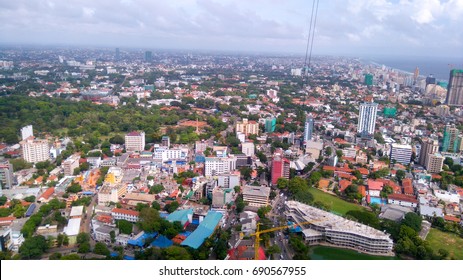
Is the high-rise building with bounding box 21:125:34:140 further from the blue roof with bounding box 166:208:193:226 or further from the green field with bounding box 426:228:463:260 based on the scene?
the green field with bounding box 426:228:463:260

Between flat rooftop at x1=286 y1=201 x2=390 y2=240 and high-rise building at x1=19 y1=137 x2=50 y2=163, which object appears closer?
flat rooftop at x1=286 y1=201 x2=390 y2=240

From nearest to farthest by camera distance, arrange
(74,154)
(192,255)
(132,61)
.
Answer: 1. (192,255)
2. (74,154)
3. (132,61)

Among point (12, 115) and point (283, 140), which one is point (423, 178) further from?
point (12, 115)

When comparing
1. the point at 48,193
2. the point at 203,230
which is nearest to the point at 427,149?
the point at 203,230

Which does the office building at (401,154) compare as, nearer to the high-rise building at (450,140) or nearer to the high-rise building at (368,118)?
the high-rise building at (450,140)

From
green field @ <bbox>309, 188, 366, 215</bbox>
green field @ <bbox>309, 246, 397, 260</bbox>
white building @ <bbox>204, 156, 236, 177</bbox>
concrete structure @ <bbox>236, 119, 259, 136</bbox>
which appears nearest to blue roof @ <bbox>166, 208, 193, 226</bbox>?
green field @ <bbox>309, 246, 397, 260</bbox>

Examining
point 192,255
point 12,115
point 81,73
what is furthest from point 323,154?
point 81,73

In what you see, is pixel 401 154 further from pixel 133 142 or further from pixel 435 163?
pixel 133 142
